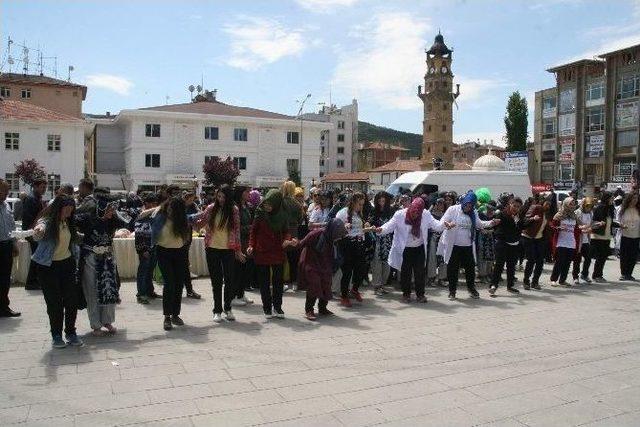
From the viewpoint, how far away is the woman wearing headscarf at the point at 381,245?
33.0 ft

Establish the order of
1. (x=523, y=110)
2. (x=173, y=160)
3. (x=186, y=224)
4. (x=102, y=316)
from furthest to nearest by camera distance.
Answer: (x=523, y=110) → (x=173, y=160) → (x=186, y=224) → (x=102, y=316)

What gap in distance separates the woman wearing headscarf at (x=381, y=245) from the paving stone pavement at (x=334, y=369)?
170 centimetres

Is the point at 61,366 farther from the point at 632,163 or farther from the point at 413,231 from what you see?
the point at 632,163

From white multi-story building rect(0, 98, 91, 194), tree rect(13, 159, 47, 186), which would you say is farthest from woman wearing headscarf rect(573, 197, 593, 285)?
white multi-story building rect(0, 98, 91, 194)

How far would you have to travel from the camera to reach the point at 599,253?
1159cm

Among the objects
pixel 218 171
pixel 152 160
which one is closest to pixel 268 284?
pixel 218 171

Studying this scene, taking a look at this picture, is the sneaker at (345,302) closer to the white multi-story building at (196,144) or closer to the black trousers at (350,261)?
the black trousers at (350,261)

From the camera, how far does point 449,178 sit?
20.6m

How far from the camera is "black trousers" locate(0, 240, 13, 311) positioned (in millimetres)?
7555

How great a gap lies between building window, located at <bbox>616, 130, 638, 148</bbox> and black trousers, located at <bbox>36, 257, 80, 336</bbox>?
57.7 meters

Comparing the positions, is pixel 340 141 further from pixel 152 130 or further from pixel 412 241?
pixel 412 241

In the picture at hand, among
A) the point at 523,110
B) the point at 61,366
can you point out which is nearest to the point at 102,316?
the point at 61,366

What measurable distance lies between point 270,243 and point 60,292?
8.70 feet

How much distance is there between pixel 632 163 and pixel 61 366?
58.6m
